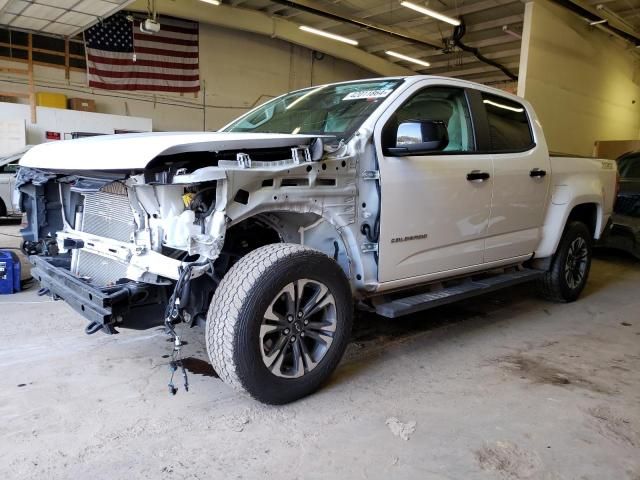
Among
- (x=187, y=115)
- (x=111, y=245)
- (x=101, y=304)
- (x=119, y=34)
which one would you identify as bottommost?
(x=101, y=304)

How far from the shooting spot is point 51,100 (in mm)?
12016

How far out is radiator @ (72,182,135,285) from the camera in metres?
2.70

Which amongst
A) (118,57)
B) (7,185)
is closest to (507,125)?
(7,185)

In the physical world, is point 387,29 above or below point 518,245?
above

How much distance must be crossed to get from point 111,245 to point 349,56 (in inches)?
614

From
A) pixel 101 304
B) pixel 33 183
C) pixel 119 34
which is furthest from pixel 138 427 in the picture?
pixel 119 34

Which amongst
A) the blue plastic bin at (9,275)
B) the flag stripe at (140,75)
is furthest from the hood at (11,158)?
the blue plastic bin at (9,275)

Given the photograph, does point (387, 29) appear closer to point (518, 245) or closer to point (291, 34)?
point (291, 34)

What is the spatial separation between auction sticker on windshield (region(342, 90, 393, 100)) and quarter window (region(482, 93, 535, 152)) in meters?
1.02

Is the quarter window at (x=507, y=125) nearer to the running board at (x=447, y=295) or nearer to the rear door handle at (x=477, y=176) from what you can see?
the rear door handle at (x=477, y=176)

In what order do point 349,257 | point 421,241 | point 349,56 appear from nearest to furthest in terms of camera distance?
1. point 349,257
2. point 421,241
3. point 349,56

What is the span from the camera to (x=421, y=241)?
10.6 ft

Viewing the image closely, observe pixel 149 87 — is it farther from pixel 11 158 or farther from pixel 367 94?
pixel 367 94

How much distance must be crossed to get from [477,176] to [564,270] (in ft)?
6.09
